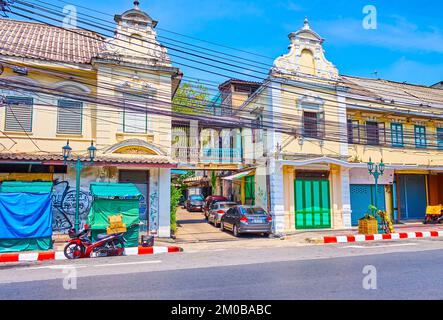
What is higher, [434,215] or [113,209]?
[113,209]

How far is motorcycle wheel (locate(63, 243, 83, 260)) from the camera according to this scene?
1144cm

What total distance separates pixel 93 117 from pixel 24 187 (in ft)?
15.9

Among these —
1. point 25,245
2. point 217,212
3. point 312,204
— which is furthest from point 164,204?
point 312,204

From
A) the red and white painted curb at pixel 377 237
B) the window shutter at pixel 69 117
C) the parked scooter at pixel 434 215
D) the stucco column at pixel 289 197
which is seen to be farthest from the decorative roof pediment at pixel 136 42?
the parked scooter at pixel 434 215

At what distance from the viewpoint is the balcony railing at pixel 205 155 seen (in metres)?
21.4

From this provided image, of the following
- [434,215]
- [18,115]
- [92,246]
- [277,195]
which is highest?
[18,115]

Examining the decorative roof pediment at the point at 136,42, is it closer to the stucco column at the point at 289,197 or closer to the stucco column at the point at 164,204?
the stucco column at the point at 164,204

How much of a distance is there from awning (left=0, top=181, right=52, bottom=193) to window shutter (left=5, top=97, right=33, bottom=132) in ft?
11.9

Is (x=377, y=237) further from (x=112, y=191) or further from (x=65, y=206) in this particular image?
(x=65, y=206)

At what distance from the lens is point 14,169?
615 inches

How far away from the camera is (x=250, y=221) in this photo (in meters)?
17.0

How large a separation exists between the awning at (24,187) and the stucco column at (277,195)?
1077cm
